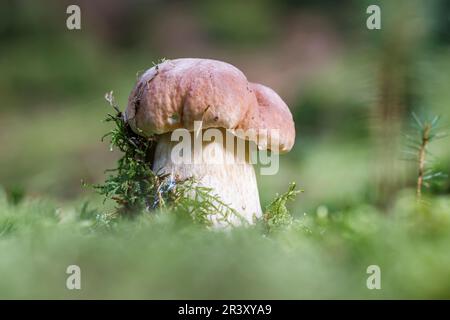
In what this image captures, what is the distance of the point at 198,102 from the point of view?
4.15ft

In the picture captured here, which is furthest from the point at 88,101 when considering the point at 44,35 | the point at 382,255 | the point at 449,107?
the point at 382,255

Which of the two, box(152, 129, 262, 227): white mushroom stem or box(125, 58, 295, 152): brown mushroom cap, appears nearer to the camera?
box(125, 58, 295, 152): brown mushroom cap

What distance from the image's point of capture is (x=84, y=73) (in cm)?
500

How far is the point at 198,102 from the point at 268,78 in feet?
14.3

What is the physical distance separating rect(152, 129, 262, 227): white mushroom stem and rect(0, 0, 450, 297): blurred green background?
0.38 m

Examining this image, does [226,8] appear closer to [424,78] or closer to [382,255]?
[424,78]

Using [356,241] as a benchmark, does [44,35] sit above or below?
above

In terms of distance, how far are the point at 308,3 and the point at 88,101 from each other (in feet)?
9.73

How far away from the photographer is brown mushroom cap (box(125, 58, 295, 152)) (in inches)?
50.0
